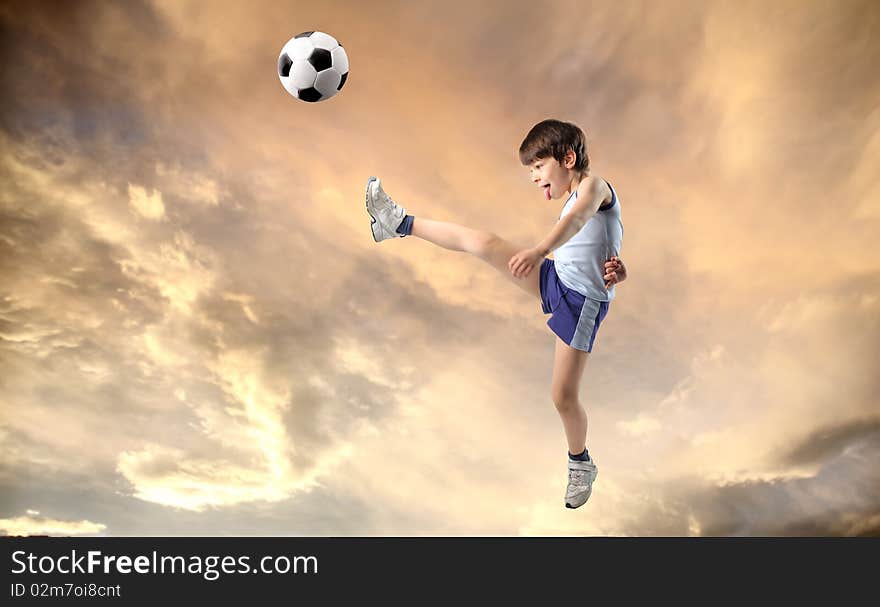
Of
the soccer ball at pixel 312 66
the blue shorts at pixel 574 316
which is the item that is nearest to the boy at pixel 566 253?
the blue shorts at pixel 574 316

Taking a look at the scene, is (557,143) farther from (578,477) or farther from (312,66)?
(578,477)

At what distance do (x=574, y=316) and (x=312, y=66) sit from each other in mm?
1526

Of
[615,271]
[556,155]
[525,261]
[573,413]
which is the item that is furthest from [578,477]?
[556,155]

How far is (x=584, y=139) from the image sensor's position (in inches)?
109

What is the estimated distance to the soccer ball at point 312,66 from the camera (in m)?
3.13

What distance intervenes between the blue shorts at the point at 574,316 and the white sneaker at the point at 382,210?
66cm

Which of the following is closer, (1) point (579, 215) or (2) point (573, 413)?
(1) point (579, 215)

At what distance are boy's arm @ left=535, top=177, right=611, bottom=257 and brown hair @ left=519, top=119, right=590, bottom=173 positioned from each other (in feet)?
0.74

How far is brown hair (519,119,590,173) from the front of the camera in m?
2.75

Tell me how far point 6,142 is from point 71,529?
93.0 inches

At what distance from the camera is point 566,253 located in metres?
2.80

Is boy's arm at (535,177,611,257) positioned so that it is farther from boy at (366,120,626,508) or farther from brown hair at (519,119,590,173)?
brown hair at (519,119,590,173)

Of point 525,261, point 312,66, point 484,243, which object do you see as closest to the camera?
point 525,261
